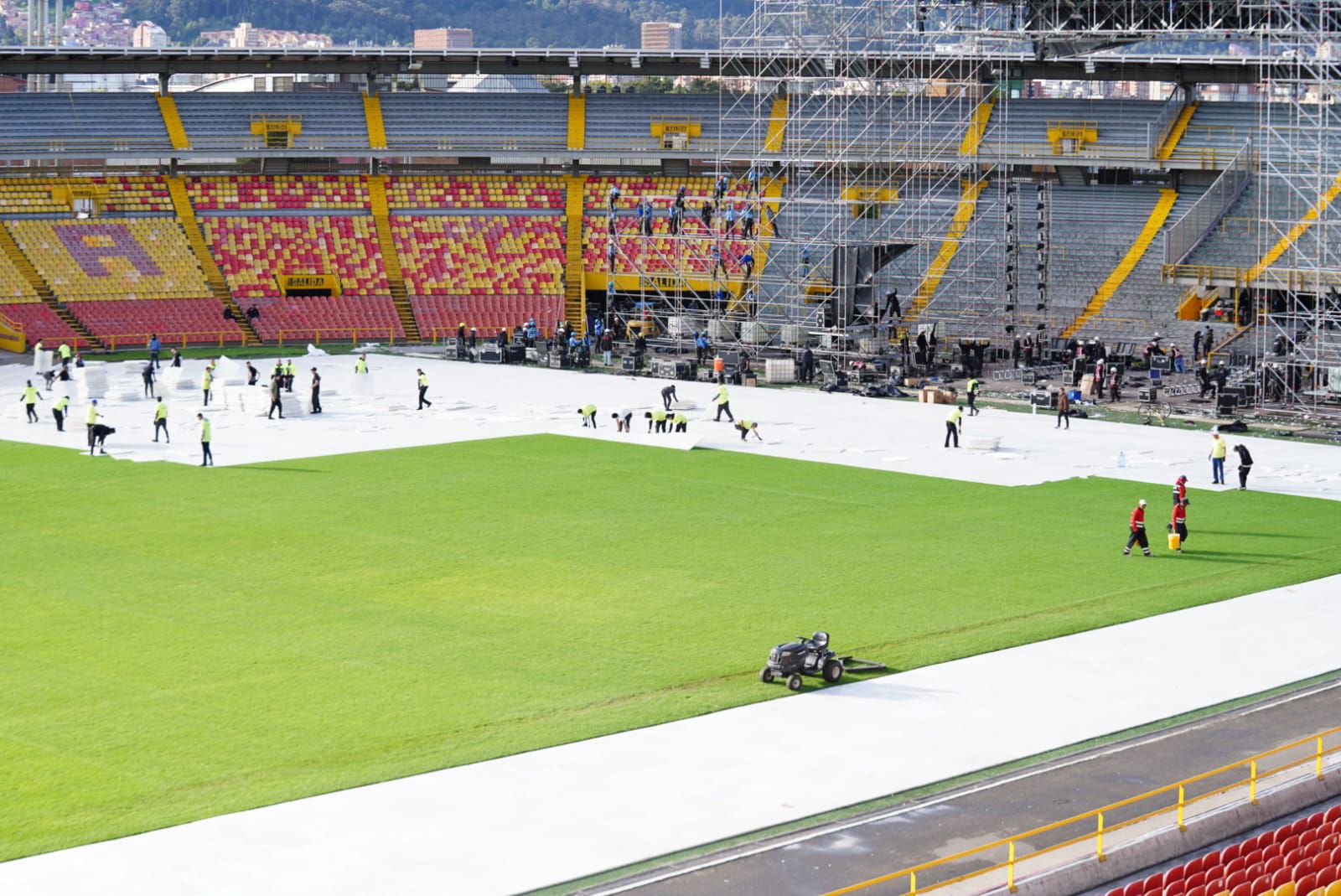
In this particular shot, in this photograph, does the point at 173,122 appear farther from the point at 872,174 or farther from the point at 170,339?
the point at 872,174

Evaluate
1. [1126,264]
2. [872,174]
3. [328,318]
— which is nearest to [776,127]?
[872,174]

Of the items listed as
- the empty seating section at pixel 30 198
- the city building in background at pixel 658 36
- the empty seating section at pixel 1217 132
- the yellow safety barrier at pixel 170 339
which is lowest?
the yellow safety barrier at pixel 170 339

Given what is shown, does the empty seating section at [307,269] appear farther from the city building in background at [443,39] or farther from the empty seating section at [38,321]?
the city building in background at [443,39]

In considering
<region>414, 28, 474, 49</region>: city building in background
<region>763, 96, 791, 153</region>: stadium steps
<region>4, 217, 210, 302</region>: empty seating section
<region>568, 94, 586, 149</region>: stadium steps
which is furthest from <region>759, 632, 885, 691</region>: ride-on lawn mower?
<region>414, 28, 474, 49</region>: city building in background

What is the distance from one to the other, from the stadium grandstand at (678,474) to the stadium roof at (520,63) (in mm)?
301

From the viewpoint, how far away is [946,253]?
206 feet

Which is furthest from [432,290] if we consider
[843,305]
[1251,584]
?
[1251,584]

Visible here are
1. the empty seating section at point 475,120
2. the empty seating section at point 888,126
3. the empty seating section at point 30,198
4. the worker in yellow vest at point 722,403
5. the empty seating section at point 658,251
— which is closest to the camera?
the worker in yellow vest at point 722,403

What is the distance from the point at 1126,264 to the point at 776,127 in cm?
1447

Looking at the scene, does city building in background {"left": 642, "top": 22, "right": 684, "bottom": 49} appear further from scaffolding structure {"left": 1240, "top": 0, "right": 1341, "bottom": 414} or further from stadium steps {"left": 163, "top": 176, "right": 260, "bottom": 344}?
scaffolding structure {"left": 1240, "top": 0, "right": 1341, "bottom": 414}

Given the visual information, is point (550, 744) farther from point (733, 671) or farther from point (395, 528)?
point (395, 528)

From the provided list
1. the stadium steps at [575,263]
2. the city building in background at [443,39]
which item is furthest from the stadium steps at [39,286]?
the city building in background at [443,39]

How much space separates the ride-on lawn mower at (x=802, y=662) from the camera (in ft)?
73.2

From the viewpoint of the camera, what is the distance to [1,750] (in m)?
19.5
